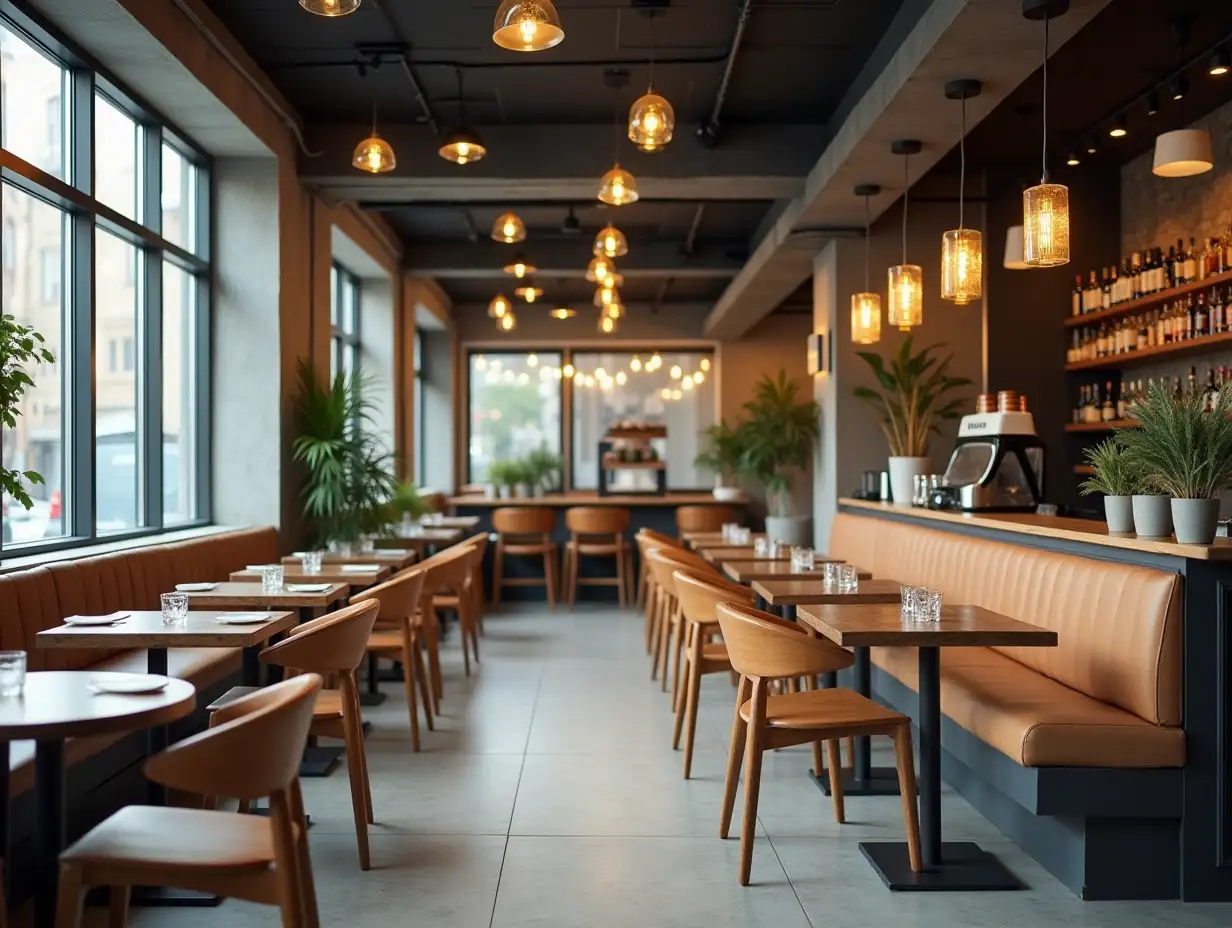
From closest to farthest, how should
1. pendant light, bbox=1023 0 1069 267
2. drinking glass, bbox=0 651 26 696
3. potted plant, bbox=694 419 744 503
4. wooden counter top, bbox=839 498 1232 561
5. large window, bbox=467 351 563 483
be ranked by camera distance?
drinking glass, bbox=0 651 26 696 → wooden counter top, bbox=839 498 1232 561 → pendant light, bbox=1023 0 1069 267 → potted plant, bbox=694 419 744 503 → large window, bbox=467 351 563 483

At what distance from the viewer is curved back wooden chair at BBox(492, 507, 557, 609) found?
10.0 m

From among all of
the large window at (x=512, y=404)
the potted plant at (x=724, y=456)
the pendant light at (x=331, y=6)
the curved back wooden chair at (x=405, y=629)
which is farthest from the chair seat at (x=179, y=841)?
the large window at (x=512, y=404)

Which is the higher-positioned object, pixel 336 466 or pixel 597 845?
pixel 336 466

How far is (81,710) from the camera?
236 cm

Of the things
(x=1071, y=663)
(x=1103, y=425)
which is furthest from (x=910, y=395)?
(x=1071, y=663)

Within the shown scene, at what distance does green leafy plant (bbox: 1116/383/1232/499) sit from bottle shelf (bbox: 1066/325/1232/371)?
2743mm

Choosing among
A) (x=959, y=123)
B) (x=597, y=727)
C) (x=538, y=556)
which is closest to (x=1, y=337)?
(x=597, y=727)

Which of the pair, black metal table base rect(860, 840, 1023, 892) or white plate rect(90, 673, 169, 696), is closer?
white plate rect(90, 673, 169, 696)

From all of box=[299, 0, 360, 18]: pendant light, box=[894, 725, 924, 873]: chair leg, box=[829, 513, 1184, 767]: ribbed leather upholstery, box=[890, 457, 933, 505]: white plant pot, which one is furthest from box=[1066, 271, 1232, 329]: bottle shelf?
box=[299, 0, 360, 18]: pendant light

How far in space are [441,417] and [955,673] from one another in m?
9.73

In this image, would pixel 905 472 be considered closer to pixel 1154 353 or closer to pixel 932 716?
pixel 1154 353

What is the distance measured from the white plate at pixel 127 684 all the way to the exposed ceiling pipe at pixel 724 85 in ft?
13.1

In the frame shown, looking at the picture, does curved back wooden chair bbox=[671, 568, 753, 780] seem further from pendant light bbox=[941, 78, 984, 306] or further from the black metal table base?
pendant light bbox=[941, 78, 984, 306]

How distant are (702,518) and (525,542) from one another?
1685mm
